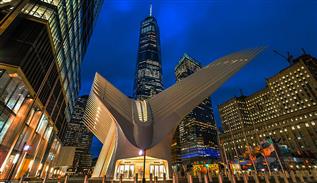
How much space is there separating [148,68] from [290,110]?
3898 inches

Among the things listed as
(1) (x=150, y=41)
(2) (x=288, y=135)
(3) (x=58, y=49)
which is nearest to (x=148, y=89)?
(1) (x=150, y=41)

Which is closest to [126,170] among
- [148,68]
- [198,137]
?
[148,68]

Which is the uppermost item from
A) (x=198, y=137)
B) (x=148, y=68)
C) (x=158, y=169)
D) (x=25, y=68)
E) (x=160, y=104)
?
(x=148, y=68)

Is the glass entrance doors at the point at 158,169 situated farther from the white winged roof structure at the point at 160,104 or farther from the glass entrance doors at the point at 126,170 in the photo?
the white winged roof structure at the point at 160,104

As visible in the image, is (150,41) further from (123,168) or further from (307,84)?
(123,168)

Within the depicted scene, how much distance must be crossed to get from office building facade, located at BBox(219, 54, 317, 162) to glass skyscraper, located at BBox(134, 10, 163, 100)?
67.5 m

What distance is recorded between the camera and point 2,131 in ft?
62.5

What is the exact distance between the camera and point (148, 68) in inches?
5418

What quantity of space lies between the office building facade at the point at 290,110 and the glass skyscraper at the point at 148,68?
6748 centimetres

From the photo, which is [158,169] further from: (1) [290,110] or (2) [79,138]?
(2) [79,138]

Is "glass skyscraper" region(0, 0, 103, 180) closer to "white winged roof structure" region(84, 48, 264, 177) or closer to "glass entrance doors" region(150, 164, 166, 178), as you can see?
"white winged roof structure" region(84, 48, 264, 177)

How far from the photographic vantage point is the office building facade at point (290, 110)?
234 feet

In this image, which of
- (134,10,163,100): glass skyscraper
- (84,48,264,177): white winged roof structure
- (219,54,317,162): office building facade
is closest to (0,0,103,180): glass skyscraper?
(84,48,264,177): white winged roof structure

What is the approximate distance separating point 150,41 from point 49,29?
133 metres
